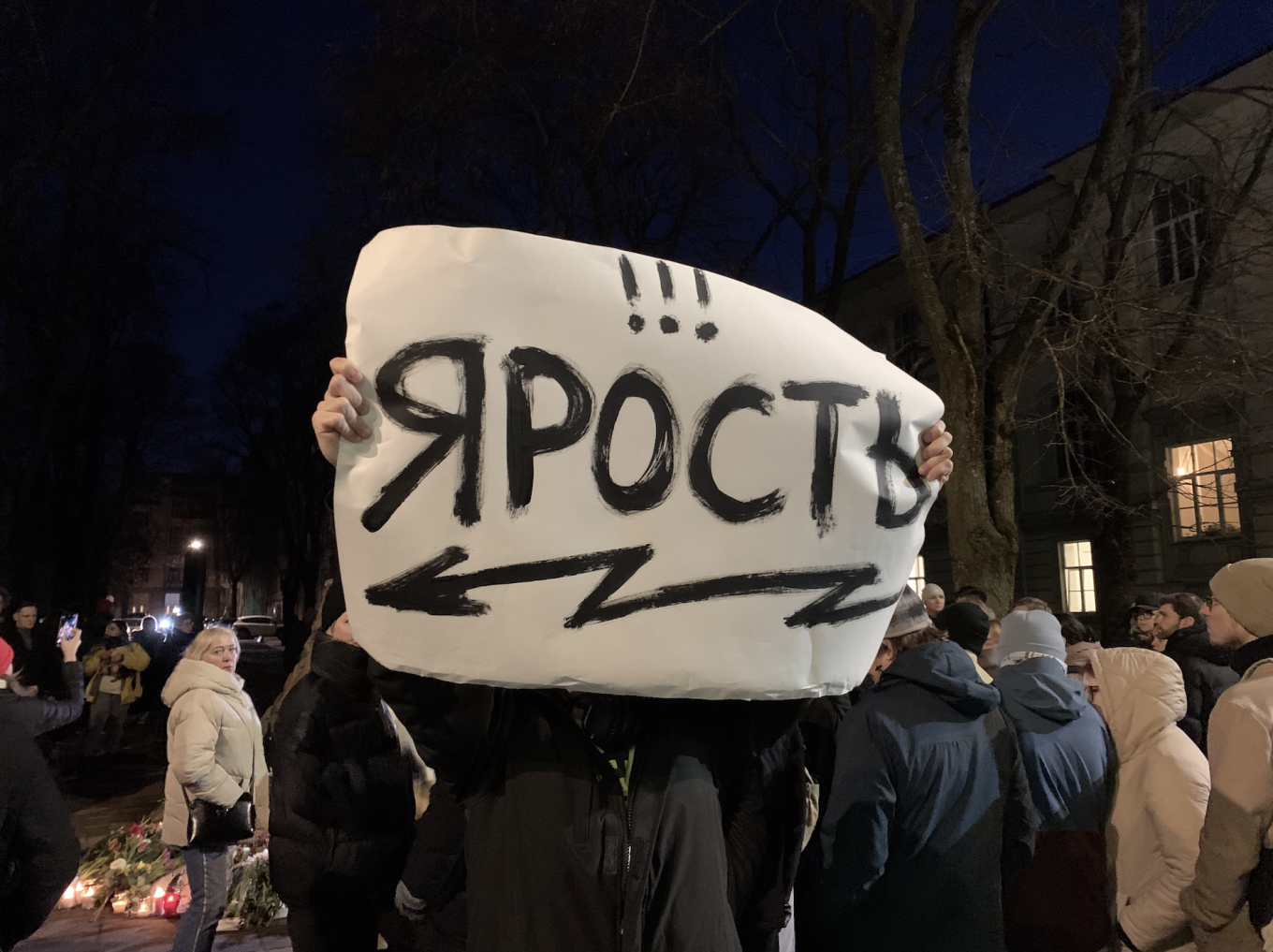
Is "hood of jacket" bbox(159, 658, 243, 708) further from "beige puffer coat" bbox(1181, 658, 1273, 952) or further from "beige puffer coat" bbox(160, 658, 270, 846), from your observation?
"beige puffer coat" bbox(1181, 658, 1273, 952)

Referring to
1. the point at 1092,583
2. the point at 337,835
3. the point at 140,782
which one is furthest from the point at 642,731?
the point at 1092,583

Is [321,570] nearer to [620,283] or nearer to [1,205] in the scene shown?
[1,205]

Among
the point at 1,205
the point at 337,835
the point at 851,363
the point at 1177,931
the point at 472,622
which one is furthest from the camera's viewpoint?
the point at 1,205

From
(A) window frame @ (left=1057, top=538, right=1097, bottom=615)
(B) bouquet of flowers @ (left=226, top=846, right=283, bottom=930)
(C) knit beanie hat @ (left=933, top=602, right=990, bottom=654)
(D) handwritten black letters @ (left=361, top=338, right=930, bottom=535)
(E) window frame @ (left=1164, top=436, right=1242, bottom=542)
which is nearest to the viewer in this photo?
(D) handwritten black letters @ (left=361, top=338, right=930, bottom=535)

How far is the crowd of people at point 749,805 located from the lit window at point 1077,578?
19085 millimetres

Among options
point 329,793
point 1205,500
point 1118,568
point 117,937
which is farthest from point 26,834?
point 1205,500

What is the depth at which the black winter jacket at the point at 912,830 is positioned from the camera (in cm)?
241

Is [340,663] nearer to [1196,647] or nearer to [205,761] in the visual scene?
[205,761]

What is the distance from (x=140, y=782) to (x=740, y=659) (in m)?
9.25

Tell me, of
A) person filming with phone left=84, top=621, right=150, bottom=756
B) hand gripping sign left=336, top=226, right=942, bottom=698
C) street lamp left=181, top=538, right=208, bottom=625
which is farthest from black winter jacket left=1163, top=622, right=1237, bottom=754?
street lamp left=181, top=538, right=208, bottom=625

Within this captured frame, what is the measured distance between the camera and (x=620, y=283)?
190cm

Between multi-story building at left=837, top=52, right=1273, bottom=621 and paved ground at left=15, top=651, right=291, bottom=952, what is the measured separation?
8.34 meters

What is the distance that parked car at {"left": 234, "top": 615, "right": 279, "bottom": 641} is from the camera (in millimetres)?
36812

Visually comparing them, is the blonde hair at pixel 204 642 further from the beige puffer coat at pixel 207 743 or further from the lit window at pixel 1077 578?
the lit window at pixel 1077 578
